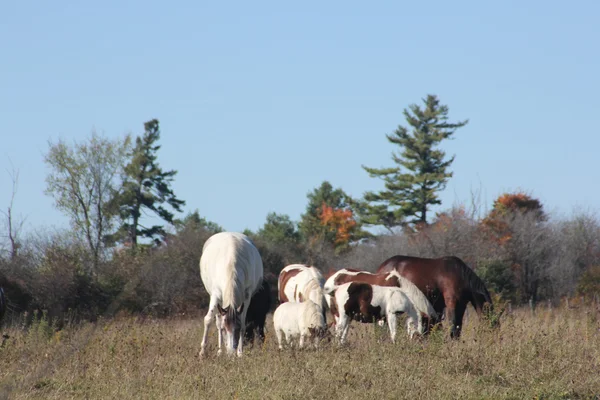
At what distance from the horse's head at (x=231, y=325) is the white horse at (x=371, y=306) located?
2162 mm

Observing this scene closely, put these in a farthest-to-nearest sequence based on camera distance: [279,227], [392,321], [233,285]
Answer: [279,227]
[392,321]
[233,285]

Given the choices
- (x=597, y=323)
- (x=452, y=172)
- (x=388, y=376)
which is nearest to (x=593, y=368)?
(x=388, y=376)

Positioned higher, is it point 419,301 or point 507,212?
point 507,212

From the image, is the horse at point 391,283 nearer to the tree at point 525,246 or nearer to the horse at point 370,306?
the horse at point 370,306

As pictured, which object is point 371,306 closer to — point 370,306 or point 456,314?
point 370,306

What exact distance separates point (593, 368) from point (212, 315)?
526cm

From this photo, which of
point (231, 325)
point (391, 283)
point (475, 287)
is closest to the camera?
point (231, 325)

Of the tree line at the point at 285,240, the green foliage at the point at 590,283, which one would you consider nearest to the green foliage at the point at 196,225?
the tree line at the point at 285,240

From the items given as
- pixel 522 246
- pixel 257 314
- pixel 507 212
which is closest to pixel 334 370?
pixel 257 314

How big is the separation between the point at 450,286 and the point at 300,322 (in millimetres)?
4284

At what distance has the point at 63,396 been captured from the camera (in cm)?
897

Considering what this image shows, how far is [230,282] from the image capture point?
12.1 metres

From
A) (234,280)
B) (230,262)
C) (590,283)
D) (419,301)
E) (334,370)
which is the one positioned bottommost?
(334,370)

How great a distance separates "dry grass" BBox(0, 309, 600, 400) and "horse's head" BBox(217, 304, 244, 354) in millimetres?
294
